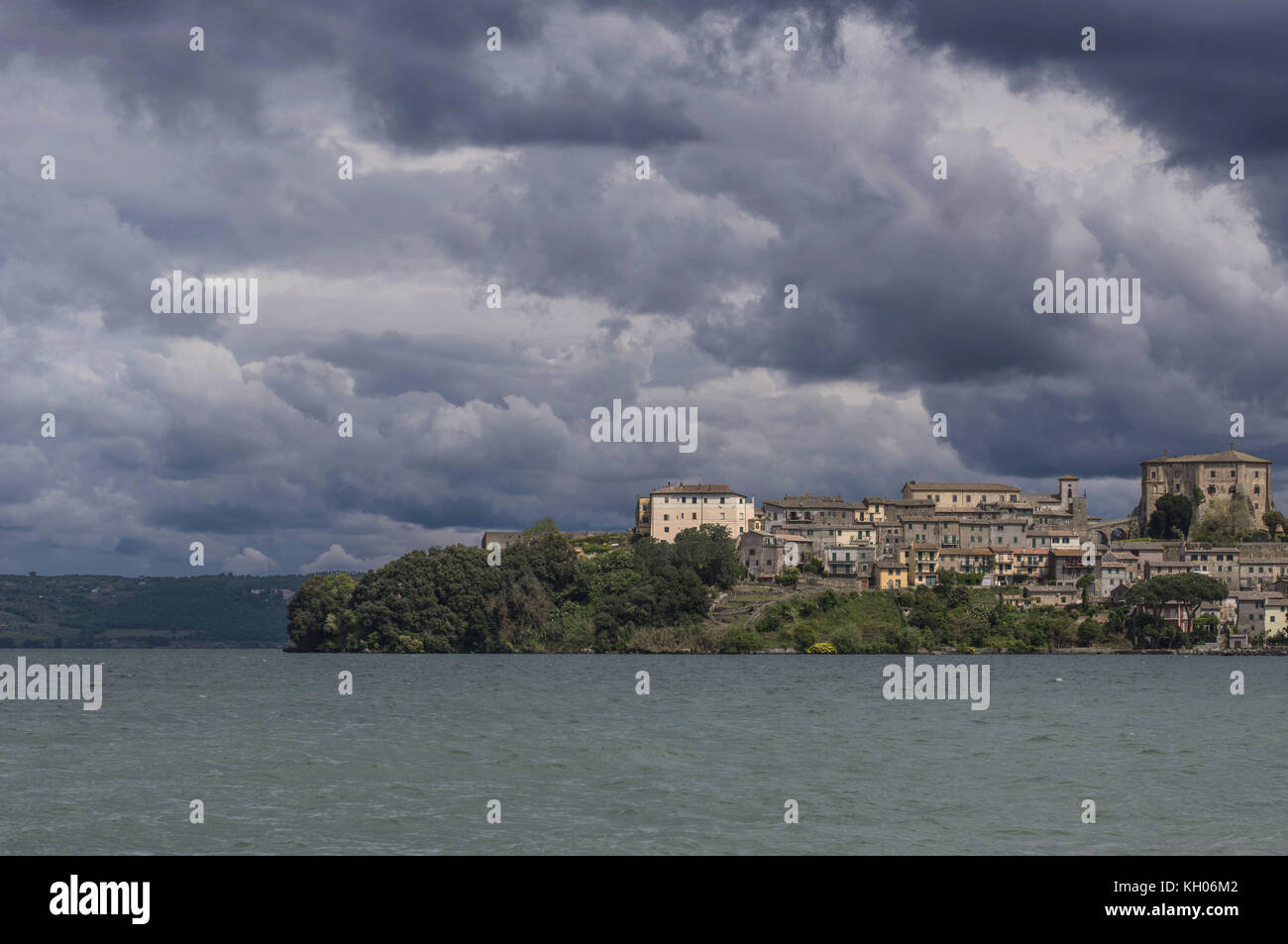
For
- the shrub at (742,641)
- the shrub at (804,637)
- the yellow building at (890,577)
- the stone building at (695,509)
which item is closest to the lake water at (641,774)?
the shrub at (804,637)

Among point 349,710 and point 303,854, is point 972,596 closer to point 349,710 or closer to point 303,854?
point 349,710

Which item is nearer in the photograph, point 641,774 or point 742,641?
point 641,774

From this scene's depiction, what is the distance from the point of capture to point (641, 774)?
36.5 meters

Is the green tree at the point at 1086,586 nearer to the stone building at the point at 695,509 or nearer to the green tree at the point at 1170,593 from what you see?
the green tree at the point at 1170,593

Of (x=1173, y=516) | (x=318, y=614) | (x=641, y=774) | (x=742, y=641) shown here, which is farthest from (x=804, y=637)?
(x=641, y=774)

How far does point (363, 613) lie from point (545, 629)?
75.8ft

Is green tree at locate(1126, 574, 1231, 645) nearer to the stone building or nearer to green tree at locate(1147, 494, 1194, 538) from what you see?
green tree at locate(1147, 494, 1194, 538)

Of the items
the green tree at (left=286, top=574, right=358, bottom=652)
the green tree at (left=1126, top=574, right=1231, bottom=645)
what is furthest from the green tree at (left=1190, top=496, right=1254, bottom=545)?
the green tree at (left=286, top=574, right=358, bottom=652)

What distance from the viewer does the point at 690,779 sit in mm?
35344

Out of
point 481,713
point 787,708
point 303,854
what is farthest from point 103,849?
point 787,708

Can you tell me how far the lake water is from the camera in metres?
26.7

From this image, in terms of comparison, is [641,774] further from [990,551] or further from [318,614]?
[990,551]

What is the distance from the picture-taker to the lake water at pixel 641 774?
2666cm

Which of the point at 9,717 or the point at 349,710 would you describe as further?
the point at 349,710
